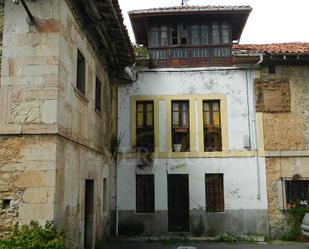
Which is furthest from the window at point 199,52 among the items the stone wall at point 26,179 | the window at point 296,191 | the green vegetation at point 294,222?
the stone wall at point 26,179

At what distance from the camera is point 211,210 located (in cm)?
1310

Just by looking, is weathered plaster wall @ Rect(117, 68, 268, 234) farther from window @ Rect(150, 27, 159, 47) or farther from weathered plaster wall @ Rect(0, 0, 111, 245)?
weathered plaster wall @ Rect(0, 0, 111, 245)

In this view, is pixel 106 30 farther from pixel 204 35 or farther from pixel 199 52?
pixel 204 35

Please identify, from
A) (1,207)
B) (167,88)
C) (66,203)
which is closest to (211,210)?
(167,88)

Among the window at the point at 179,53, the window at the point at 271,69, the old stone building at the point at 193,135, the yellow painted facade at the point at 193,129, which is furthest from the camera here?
the window at the point at 179,53

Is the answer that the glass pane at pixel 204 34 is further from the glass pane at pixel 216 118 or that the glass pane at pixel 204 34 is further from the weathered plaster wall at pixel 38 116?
the weathered plaster wall at pixel 38 116

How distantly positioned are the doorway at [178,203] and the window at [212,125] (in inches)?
56.8

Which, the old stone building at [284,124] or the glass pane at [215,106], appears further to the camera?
the glass pane at [215,106]

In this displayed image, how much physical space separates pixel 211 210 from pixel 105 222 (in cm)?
373

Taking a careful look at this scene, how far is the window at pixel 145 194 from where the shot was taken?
1327cm

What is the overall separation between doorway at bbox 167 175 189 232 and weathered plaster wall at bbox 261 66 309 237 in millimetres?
2832

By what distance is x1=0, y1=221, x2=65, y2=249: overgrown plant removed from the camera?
6.17 metres

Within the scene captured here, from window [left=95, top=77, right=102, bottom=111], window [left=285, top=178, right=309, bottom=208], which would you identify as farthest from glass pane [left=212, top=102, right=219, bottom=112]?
window [left=95, top=77, right=102, bottom=111]

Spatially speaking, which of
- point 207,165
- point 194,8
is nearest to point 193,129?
point 207,165
